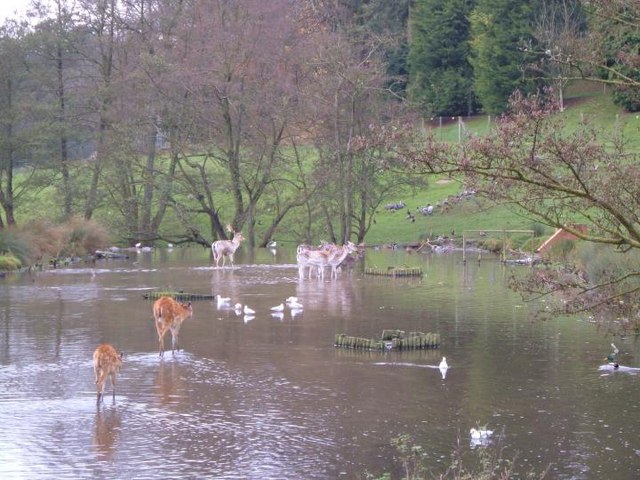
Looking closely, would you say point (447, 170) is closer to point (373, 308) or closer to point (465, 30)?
point (373, 308)

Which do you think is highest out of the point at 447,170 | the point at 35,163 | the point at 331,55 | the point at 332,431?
the point at 331,55

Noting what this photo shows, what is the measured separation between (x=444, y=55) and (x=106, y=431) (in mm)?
61981

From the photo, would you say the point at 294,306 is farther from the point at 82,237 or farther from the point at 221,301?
the point at 82,237

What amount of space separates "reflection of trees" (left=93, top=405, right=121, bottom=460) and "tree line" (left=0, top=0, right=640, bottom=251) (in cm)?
3373

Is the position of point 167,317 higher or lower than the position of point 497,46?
lower

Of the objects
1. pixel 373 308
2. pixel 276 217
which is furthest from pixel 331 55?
pixel 373 308

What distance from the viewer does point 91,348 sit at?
61.1ft

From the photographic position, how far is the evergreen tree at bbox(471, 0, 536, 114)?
6306 cm

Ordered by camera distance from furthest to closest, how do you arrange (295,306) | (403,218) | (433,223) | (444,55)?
(444,55) < (403,218) < (433,223) < (295,306)

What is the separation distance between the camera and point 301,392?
15.1 meters

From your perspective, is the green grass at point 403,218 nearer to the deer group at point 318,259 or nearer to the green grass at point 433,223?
the green grass at point 433,223

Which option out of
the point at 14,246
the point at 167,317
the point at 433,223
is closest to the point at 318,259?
the point at 14,246

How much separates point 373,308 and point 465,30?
168ft

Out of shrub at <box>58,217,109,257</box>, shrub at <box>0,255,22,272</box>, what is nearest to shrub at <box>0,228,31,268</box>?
shrub at <box>0,255,22,272</box>
